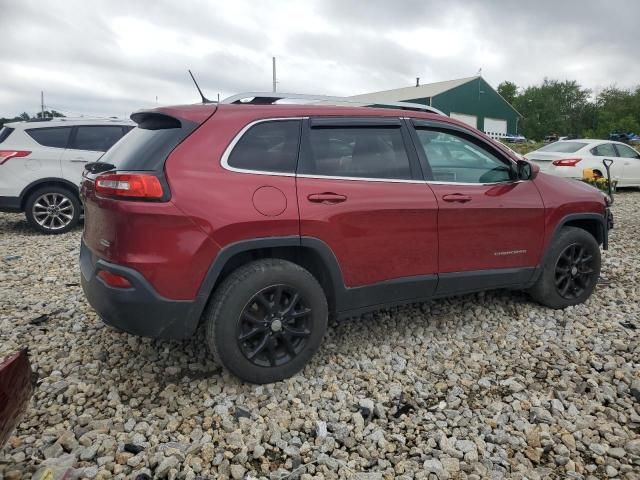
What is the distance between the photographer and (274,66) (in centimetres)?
3809

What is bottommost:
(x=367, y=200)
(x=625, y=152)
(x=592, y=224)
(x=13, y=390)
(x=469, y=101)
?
(x=13, y=390)

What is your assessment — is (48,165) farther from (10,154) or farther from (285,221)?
(285,221)

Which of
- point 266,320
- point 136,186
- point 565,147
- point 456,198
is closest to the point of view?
point 136,186

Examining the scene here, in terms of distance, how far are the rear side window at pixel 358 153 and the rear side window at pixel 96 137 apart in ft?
18.5

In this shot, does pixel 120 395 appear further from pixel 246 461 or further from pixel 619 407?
pixel 619 407

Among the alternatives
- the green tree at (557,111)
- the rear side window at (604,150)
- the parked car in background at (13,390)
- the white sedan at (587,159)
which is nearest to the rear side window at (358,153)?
the parked car in background at (13,390)

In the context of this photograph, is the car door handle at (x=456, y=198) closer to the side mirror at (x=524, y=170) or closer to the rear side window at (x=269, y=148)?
the side mirror at (x=524, y=170)

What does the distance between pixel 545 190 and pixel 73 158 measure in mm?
6619

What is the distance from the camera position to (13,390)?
2109mm

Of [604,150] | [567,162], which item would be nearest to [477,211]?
[567,162]

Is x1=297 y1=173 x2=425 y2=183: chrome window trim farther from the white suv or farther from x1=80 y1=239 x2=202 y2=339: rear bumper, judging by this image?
the white suv

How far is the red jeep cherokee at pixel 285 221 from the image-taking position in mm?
2570

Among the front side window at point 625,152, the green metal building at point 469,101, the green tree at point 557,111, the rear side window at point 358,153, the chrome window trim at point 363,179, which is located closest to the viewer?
the chrome window trim at point 363,179

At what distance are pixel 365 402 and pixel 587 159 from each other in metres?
10.1
